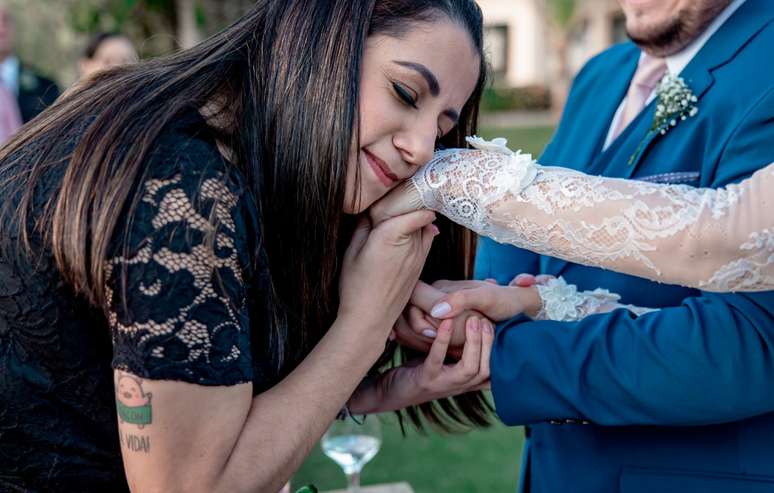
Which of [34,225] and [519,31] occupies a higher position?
[34,225]

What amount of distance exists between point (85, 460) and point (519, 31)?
35.3 m

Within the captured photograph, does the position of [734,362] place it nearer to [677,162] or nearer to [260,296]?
[677,162]

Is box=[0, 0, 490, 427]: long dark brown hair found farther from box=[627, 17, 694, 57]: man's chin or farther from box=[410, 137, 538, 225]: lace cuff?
box=[627, 17, 694, 57]: man's chin

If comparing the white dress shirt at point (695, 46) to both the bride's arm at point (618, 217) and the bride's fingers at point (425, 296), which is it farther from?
the bride's fingers at point (425, 296)

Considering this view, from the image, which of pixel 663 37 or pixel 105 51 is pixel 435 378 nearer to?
pixel 663 37

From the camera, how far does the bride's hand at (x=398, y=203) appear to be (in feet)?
7.41

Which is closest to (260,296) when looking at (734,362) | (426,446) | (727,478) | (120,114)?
(120,114)

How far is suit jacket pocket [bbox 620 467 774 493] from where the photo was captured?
208cm

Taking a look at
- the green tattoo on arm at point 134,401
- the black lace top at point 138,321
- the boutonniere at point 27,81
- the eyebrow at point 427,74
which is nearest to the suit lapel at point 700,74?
the eyebrow at point 427,74

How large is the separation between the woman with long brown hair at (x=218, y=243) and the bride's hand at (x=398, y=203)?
0.15 ft

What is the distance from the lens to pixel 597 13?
32812 millimetres

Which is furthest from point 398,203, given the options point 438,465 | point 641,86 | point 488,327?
point 438,465

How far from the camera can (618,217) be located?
189 cm

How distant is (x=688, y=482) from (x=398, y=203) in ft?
3.38
